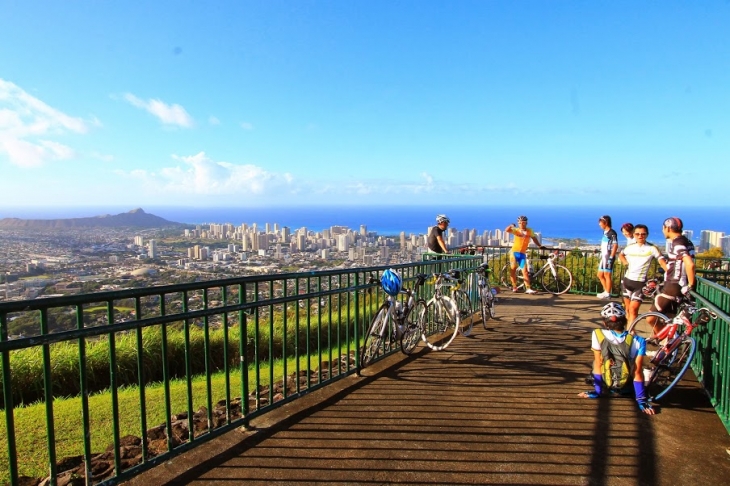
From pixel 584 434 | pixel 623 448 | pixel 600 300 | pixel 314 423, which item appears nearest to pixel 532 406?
pixel 584 434

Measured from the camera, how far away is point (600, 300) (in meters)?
11.5

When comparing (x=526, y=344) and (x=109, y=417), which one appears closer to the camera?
(x=109, y=417)

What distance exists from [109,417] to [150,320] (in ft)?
10.4

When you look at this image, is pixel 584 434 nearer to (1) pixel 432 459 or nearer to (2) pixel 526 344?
(1) pixel 432 459

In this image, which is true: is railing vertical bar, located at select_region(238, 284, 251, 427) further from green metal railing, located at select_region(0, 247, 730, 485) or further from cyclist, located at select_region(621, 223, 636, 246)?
cyclist, located at select_region(621, 223, 636, 246)

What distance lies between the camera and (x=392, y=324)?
256 inches

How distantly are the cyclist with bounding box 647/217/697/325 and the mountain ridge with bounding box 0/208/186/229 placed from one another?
1801 inches

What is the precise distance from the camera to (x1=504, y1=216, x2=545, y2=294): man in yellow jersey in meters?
11.7

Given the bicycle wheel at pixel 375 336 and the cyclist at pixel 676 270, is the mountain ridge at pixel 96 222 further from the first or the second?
Result: the cyclist at pixel 676 270

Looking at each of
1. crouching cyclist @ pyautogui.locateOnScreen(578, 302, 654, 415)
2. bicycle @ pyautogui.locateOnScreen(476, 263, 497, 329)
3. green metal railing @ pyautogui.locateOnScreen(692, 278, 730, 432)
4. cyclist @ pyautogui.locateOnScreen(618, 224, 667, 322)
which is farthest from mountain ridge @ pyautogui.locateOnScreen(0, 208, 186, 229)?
green metal railing @ pyautogui.locateOnScreen(692, 278, 730, 432)

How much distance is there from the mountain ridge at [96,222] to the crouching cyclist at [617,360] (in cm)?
4559

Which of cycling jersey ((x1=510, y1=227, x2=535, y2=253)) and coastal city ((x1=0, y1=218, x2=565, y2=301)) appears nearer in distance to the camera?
cycling jersey ((x1=510, y1=227, x2=535, y2=253))

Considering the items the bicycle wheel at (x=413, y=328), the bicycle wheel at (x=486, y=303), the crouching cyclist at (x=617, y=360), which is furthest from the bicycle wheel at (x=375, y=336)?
the bicycle wheel at (x=486, y=303)

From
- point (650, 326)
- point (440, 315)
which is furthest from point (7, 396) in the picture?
point (650, 326)
